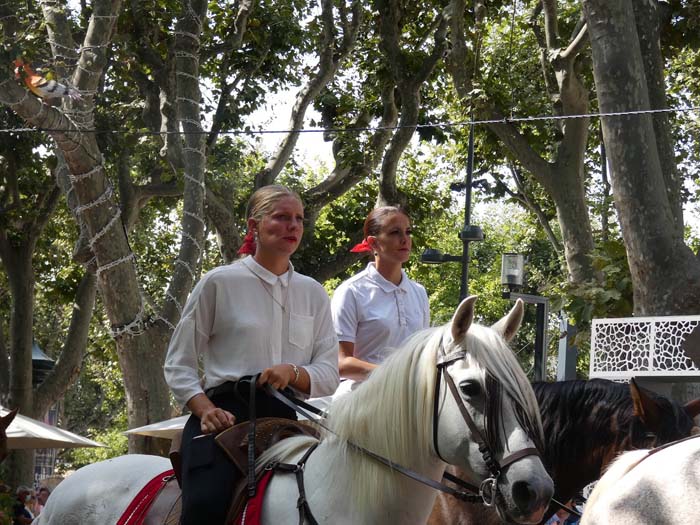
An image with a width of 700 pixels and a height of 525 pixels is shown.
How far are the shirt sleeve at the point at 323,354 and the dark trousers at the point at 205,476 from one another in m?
0.34

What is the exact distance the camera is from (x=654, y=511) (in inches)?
142

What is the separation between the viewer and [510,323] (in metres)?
4.03

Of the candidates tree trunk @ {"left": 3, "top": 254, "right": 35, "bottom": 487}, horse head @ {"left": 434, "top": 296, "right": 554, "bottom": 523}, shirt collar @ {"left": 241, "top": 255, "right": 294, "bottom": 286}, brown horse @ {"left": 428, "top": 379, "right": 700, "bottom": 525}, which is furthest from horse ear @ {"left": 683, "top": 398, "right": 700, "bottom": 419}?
tree trunk @ {"left": 3, "top": 254, "right": 35, "bottom": 487}

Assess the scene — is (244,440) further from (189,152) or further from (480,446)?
(189,152)

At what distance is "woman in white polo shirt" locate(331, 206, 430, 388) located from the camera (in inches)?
238

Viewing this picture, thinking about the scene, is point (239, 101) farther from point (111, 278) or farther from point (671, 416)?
point (671, 416)

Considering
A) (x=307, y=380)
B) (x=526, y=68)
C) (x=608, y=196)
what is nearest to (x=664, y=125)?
(x=307, y=380)

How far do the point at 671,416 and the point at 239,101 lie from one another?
1609cm

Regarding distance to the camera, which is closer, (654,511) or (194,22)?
(654,511)

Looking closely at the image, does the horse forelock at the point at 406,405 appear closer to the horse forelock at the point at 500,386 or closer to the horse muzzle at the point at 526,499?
the horse forelock at the point at 500,386

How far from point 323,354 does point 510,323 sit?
43.5 inches

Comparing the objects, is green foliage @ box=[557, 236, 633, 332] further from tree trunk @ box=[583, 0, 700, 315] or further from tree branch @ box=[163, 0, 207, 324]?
tree branch @ box=[163, 0, 207, 324]

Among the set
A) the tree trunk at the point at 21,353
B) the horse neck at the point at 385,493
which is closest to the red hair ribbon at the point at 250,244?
the horse neck at the point at 385,493

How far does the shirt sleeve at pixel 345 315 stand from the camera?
6004 millimetres
